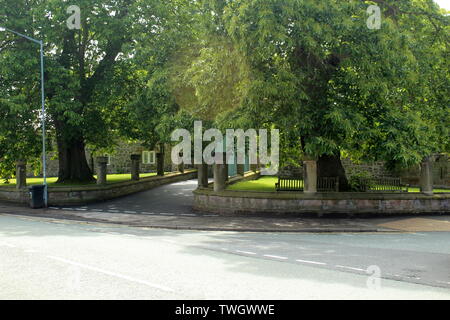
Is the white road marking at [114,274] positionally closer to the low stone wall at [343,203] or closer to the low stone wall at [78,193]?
the low stone wall at [343,203]

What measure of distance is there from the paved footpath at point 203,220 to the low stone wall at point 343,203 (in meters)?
0.64

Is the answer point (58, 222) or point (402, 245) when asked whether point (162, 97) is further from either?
point (402, 245)

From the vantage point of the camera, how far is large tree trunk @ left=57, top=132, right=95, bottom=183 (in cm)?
2586

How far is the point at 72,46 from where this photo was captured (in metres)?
23.9

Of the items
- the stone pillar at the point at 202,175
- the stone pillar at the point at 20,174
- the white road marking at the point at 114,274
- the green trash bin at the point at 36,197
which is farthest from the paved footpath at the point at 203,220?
the white road marking at the point at 114,274

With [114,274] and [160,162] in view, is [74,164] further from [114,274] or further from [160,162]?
[114,274]

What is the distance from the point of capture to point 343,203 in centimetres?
1662

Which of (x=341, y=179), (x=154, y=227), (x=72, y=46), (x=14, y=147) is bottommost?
(x=154, y=227)

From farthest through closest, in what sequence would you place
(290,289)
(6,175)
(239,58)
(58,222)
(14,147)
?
(6,175) → (14,147) → (58,222) → (239,58) → (290,289)

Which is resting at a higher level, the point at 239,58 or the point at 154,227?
the point at 239,58

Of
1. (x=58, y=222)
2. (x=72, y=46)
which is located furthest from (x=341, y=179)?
(x=72, y=46)

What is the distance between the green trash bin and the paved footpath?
0.38 meters
